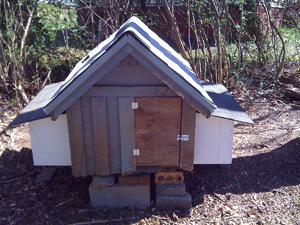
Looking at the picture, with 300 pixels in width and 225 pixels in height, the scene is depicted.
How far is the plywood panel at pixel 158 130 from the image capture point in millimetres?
3379

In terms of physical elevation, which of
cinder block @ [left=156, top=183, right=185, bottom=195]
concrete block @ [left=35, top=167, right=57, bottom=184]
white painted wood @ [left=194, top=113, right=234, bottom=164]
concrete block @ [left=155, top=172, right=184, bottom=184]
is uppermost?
white painted wood @ [left=194, top=113, right=234, bottom=164]

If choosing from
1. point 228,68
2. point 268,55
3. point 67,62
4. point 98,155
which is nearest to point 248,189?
point 98,155

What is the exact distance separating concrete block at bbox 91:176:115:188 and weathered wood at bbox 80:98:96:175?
0.33 ft

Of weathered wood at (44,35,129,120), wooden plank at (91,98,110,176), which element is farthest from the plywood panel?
weathered wood at (44,35,129,120)

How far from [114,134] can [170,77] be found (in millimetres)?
977

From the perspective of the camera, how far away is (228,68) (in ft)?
25.5

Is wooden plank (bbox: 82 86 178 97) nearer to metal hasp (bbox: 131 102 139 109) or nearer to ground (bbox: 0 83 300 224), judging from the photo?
metal hasp (bbox: 131 102 139 109)

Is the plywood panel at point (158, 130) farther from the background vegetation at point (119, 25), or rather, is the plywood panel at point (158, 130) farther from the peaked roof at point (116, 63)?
the background vegetation at point (119, 25)

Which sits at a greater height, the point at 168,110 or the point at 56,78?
the point at 168,110

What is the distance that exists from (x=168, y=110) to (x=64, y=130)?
1.42 meters

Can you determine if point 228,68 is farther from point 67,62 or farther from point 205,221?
point 205,221

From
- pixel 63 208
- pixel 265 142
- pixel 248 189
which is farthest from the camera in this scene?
pixel 265 142

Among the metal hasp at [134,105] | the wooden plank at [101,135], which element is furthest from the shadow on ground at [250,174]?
the metal hasp at [134,105]

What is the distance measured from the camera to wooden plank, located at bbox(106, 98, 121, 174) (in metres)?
3.37
